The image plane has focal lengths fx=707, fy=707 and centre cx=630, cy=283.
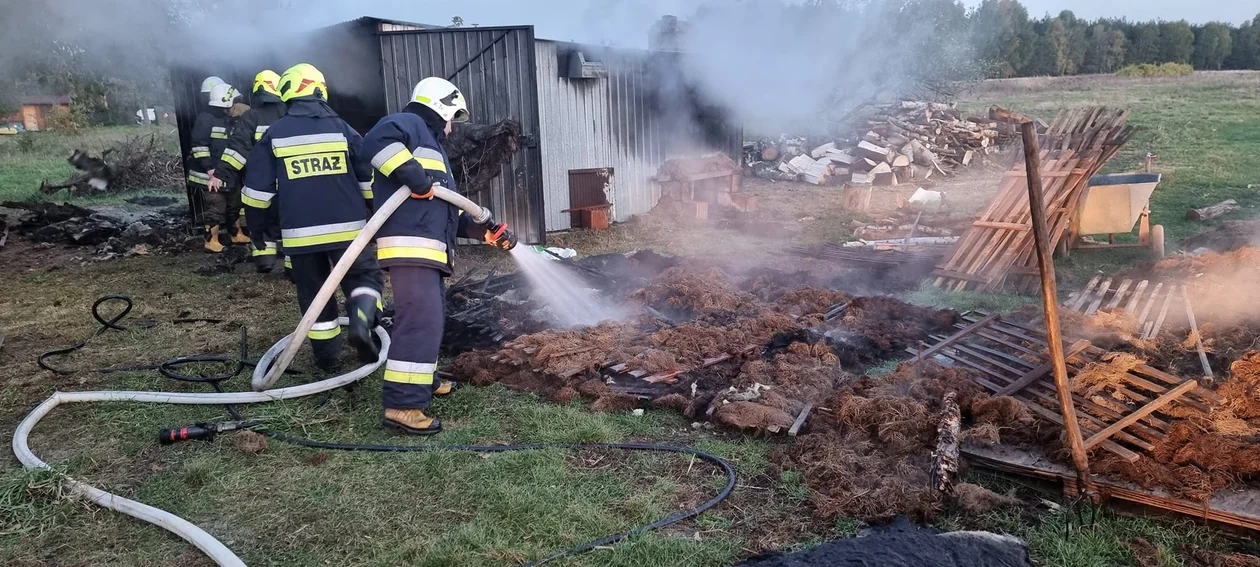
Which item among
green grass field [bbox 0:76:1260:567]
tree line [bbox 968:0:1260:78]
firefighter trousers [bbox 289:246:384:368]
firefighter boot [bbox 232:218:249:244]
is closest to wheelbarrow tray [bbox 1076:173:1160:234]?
green grass field [bbox 0:76:1260:567]

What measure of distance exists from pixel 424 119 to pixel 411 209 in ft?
2.08

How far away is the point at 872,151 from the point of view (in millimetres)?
16641

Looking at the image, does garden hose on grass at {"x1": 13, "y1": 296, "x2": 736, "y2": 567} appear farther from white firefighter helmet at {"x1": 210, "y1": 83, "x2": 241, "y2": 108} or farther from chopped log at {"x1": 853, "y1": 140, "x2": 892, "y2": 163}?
chopped log at {"x1": 853, "y1": 140, "x2": 892, "y2": 163}

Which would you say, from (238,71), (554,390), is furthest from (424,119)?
(238,71)

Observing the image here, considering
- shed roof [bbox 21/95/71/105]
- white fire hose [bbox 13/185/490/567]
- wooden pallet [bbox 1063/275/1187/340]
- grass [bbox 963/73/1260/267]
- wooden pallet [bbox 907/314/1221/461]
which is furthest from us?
shed roof [bbox 21/95/71/105]

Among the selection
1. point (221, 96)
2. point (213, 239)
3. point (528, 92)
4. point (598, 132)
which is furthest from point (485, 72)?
point (213, 239)

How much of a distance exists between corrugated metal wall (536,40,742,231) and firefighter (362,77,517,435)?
6.36 m

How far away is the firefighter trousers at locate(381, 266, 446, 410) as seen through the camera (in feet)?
13.7

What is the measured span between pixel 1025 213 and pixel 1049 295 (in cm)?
532

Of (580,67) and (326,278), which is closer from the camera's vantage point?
(326,278)

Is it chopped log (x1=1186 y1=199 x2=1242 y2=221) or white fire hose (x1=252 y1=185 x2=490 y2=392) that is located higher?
white fire hose (x1=252 y1=185 x2=490 y2=392)

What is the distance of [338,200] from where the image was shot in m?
4.89

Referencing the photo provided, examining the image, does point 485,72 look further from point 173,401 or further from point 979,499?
point 979,499

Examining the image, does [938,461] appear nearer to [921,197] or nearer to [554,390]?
[554,390]
